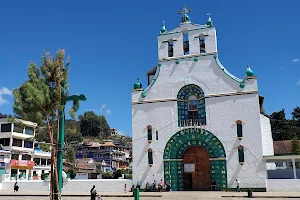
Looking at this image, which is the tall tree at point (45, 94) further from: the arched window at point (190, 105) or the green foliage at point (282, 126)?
the green foliage at point (282, 126)

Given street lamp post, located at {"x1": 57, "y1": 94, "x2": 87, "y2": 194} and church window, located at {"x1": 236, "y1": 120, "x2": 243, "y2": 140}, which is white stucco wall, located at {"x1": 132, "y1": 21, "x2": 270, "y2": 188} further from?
street lamp post, located at {"x1": 57, "y1": 94, "x2": 87, "y2": 194}

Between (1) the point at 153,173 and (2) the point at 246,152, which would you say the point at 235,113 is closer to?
(2) the point at 246,152

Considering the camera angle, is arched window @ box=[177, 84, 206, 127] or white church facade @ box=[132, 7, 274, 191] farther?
arched window @ box=[177, 84, 206, 127]

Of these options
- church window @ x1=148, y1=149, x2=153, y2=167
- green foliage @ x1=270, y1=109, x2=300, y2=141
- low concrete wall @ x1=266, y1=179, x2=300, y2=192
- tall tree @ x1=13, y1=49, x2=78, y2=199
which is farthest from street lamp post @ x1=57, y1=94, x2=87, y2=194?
green foliage @ x1=270, y1=109, x2=300, y2=141

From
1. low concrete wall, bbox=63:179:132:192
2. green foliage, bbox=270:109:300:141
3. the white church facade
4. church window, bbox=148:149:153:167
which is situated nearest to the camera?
the white church facade

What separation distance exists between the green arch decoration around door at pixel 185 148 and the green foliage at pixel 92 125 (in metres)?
94.3

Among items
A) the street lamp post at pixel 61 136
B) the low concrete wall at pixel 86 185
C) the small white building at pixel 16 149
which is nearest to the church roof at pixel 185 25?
the low concrete wall at pixel 86 185

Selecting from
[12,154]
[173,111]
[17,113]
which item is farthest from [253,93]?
[12,154]

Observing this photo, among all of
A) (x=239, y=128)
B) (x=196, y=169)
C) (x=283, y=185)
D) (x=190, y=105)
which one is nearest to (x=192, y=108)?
(x=190, y=105)

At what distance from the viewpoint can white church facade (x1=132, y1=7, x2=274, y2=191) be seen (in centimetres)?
2516

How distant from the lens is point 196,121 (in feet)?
87.7

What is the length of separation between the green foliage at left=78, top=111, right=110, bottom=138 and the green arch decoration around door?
94340 mm

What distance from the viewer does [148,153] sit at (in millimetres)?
27172

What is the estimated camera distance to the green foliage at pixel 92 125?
120 m
